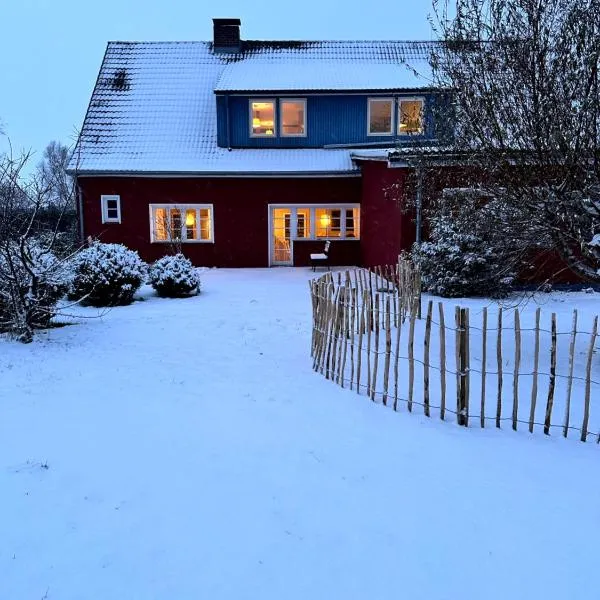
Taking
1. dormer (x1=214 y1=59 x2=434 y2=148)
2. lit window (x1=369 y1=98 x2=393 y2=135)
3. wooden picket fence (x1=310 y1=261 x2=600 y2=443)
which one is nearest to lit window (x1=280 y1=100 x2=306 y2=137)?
dormer (x1=214 y1=59 x2=434 y2=148)

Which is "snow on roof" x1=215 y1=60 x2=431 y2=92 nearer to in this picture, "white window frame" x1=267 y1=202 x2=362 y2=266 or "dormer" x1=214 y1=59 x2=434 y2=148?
"dormer" x1=214 y1=59 x2=434 y2=148

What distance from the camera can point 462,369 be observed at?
5.91 meters

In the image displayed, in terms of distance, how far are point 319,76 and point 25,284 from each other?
13532 millimetres

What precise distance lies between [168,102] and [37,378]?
15612 millimetres

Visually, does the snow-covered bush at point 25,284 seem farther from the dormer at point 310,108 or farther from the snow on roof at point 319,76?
the snow on roof at point 319,76

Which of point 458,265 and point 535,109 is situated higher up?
point 535,109

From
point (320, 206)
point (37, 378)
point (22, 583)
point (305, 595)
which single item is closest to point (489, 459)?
point (305, 595)

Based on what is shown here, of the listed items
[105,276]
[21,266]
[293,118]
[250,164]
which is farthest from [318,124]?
[21,266]

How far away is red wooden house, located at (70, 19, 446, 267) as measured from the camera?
18.7 meters

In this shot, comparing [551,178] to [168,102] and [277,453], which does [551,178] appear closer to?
[277,453]

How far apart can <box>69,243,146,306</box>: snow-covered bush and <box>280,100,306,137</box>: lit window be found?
8411 mm

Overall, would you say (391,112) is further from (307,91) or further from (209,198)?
(209,198)

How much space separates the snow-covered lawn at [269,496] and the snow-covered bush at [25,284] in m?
2.26

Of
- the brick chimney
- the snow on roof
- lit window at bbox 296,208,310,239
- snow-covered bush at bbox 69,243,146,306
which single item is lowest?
snow-covered bush at bbox 69,243,146,306
